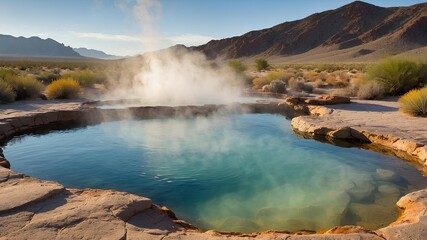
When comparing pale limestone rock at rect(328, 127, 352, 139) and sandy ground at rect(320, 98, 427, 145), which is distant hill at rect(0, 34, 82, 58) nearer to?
sandy ground at rect(320, 98, 427, 145)

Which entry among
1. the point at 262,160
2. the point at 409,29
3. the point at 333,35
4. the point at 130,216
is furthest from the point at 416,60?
the point at 333,35

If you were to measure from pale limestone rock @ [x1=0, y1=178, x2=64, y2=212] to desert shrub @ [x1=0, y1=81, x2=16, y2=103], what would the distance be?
939 cm

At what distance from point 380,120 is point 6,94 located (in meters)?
12.6

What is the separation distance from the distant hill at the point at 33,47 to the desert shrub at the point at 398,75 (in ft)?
576

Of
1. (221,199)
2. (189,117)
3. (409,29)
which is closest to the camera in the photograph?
(221,199)

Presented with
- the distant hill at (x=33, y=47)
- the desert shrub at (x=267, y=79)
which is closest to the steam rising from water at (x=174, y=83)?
the desert shrub at (x=267, y=79)

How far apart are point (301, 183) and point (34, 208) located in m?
4.21

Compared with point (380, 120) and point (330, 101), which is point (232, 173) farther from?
point (330, 101)

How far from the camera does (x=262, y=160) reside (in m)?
7.48

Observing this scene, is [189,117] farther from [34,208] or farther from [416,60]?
[416,60]

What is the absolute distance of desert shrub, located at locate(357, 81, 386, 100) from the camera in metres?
15.3

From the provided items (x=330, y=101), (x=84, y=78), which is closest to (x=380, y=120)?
(x=330, y=101)

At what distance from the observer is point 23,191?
14.5 ft

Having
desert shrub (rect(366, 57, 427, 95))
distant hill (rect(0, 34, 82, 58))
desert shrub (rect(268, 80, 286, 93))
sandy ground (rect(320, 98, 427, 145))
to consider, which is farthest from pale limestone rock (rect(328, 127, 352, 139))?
distant hill (rect(0, 34, 82, 58))
